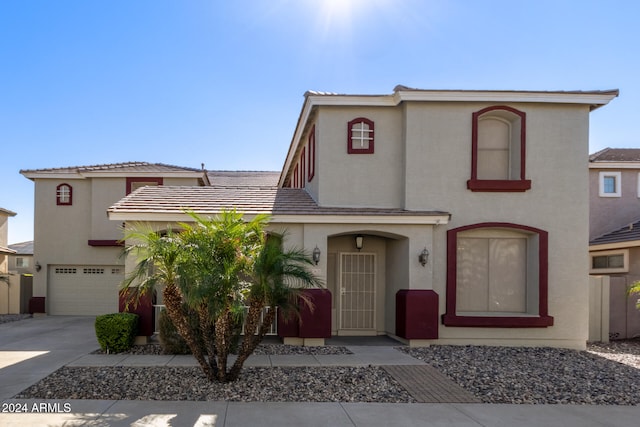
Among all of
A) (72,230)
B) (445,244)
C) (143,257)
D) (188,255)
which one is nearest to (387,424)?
(188,255)

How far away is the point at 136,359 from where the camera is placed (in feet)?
33.6

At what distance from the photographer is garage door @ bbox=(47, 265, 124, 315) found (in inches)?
801

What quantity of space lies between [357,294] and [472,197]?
4.06 meters

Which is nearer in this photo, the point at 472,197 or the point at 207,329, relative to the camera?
the point at 207,329

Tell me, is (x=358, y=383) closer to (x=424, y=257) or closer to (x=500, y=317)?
(x=424, y=257)

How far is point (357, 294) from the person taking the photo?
1431 centimetres

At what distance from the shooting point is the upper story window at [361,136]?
1345cm

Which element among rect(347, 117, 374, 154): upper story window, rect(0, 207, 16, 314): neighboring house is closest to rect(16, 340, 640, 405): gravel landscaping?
rect(347, 117, 374, 154): upper story window

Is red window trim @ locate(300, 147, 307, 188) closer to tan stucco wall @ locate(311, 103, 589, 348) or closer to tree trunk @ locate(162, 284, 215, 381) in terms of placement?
tan stucco wall @ locate(311, 103, 589, 348)

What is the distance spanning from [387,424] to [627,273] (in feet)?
43.1

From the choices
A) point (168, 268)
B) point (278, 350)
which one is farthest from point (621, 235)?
point (168, 268)

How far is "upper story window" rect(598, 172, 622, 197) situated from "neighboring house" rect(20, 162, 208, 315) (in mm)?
15172

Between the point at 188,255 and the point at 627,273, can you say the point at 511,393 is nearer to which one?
the point at 188,255

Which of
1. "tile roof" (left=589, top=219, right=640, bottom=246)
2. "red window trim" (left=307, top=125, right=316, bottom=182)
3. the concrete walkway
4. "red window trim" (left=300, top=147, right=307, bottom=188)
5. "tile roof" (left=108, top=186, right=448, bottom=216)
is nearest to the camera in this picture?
the concrete walkway
